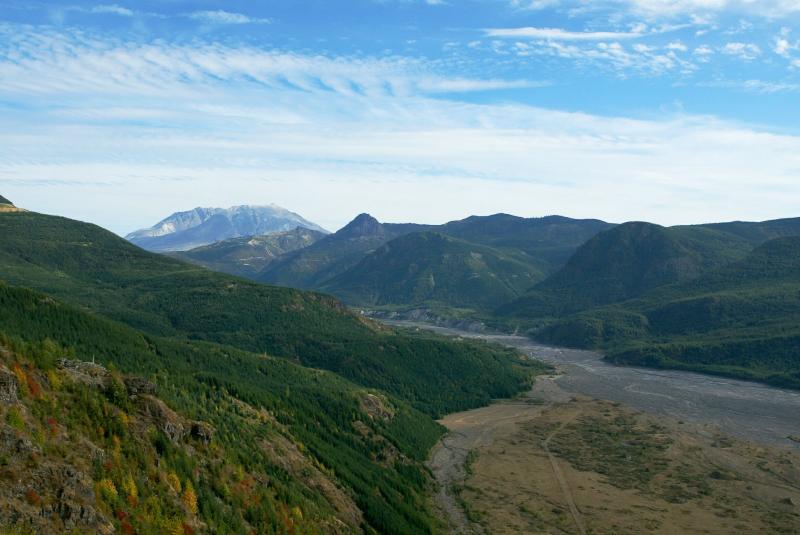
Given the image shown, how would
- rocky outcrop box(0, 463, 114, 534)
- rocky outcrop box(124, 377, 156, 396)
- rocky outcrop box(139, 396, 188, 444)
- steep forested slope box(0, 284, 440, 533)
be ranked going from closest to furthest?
rocky outcrop box(0, 463, 114, 534) → steep forested slope box(0, 284, 440, 533) → rocky outcrop box(139, 396, 188, 444) → rocky outcrop box(124, 377, 156, 396)

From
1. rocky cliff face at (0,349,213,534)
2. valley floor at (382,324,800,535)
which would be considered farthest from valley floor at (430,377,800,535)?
rocky cliff face at (0,349,213,534)

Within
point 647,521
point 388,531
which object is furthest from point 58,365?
point 647,521

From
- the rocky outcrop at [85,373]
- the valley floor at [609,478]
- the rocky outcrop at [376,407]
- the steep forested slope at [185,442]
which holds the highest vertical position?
the rocky outcrop at [85,373]

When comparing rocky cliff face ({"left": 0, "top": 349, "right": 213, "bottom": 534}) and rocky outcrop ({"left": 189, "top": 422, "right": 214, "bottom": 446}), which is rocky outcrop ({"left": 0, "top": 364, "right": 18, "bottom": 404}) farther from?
rocky outcrop ({"left": 189, "top": 422, "right": 214, "bottom": 446})

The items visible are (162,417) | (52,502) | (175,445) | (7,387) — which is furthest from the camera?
(162,417)

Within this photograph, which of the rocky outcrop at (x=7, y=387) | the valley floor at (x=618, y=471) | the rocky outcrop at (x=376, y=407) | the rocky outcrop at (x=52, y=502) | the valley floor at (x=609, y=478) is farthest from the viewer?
the rocky outcrop at (x=376, y=407)

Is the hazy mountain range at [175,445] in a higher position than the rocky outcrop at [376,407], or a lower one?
higher

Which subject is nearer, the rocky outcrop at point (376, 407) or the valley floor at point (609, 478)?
the valley floor at point (609, 478)

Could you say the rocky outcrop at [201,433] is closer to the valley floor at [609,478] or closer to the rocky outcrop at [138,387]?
the rocky outcrop at [138,387]

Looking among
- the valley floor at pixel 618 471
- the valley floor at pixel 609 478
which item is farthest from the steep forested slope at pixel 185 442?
the valley floor at pixel 618 471

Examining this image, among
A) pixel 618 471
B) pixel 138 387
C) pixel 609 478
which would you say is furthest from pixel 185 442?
pixel 618 471

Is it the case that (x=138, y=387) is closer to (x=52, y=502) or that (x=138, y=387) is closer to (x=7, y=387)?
(x=7, y=387)
